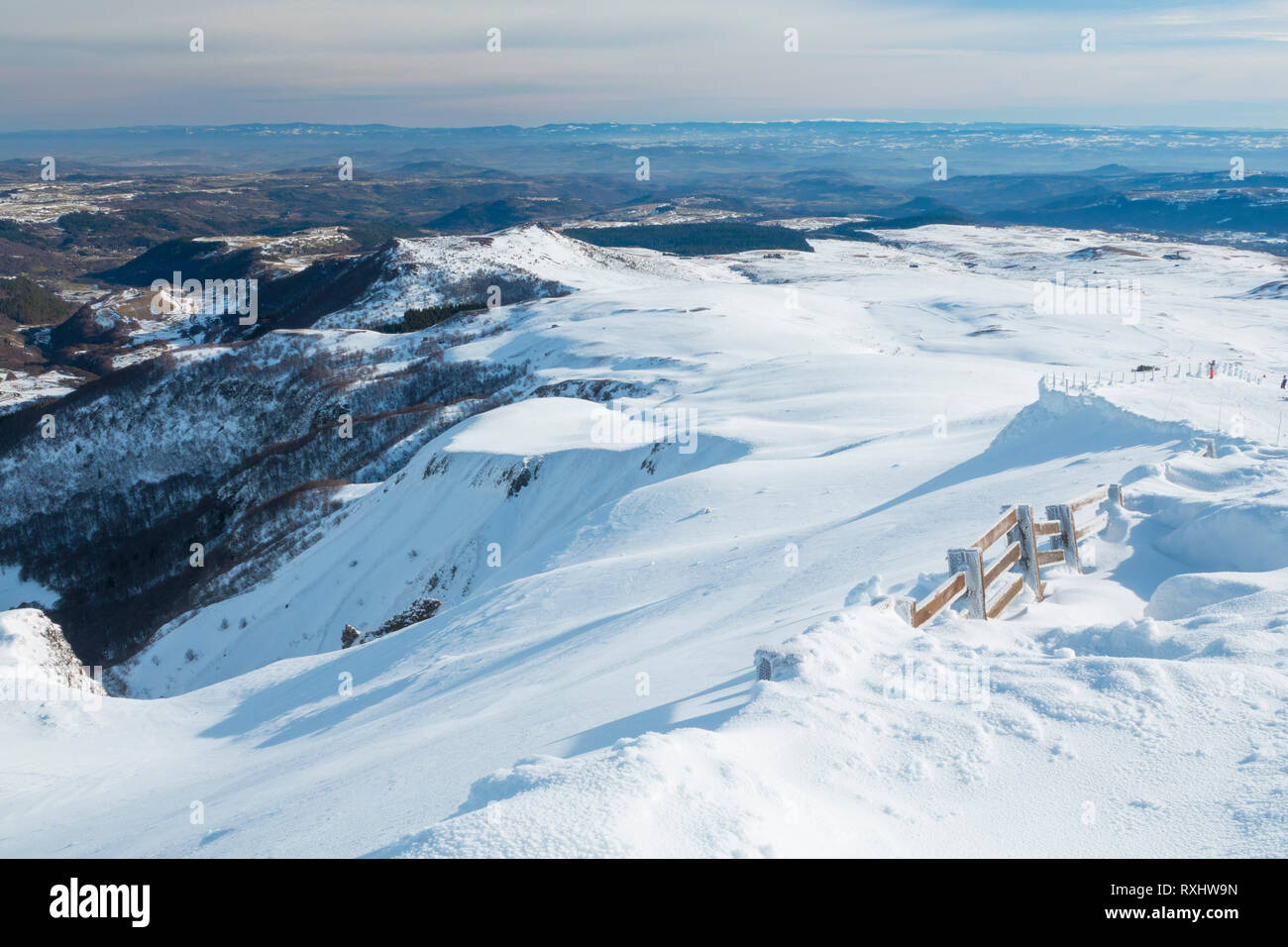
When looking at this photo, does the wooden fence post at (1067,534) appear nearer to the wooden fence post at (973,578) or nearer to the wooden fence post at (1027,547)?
the wooden fence post at (1027,547)

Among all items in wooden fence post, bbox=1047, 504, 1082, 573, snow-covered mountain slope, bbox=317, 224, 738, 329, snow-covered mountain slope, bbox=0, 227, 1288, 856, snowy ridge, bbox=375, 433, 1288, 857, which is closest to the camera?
snowy ridge, bbox=375, 433, 1288, 857

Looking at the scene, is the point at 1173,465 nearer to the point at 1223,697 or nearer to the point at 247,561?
the point at 1223,697

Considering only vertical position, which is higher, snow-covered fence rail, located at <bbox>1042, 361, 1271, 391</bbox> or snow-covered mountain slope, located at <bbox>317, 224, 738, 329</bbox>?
snow-covered mountain slope, located at <bbox>317, 224, 738, 329</bbox>

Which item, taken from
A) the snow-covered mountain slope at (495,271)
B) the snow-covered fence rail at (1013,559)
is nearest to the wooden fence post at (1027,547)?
the snow-covered fence rail at (1013,559)

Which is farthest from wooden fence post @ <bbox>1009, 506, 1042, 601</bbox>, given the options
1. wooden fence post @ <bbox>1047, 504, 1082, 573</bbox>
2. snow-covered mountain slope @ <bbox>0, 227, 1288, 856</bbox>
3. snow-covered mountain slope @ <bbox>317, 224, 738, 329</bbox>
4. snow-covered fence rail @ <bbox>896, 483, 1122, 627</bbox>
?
snow-covered mountain slope @ <bbox>317, 224, 738, 329</bbox>

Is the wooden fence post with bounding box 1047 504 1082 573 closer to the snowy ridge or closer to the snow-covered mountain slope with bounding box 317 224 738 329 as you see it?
the snowy ridge

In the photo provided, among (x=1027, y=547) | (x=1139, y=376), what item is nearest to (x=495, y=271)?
(x=1139, y=376)

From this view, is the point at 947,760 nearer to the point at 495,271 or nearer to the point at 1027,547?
the point at 1027,547
